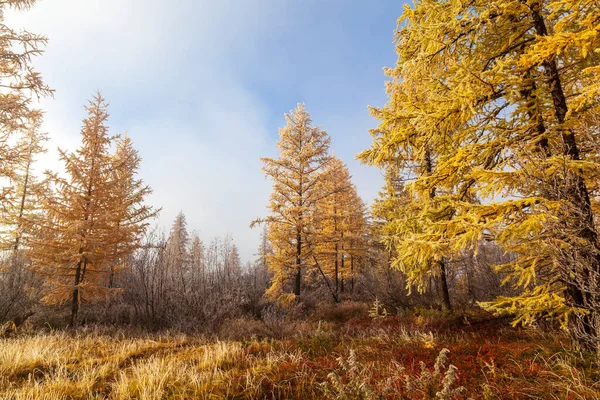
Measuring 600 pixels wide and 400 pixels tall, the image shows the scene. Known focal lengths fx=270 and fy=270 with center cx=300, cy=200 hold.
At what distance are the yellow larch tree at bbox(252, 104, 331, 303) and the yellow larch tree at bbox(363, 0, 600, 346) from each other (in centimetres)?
983

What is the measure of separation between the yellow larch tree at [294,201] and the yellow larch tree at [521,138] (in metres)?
9.83

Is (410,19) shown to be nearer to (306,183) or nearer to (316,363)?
(316,363)

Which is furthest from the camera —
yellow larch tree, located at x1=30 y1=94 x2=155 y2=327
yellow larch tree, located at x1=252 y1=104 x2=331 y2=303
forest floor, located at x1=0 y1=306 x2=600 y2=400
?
yellow larch tree, located at x1=252 y1=104 x2=331 y2=303

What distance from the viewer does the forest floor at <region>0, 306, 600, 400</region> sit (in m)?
2.93

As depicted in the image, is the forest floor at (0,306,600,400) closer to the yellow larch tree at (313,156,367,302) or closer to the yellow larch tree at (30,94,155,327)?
the yellow larch tree at (30,94,155,327)

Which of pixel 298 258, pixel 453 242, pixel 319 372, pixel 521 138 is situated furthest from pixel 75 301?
pixel 521 138

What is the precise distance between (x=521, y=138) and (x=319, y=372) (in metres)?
4.70

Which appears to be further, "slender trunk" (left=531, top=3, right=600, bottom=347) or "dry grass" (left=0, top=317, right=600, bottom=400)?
"slender trunk" (left=531, top=3, right=600, bottom=347)

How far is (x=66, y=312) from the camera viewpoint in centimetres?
1131

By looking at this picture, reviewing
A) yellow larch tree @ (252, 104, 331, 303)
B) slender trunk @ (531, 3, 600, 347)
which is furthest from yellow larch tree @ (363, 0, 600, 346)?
yellow larch tree @ (252, 104, 331, 303)

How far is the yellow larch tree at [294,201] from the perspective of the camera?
14.5m

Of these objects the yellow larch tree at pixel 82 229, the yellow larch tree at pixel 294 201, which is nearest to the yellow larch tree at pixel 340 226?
the yellow larch tree at pixel 294 201

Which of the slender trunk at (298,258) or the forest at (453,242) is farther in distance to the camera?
the slender trunk at (298,258)

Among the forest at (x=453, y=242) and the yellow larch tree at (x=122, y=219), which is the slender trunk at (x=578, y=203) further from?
the yellow larch tree at (x=122, y=219)
